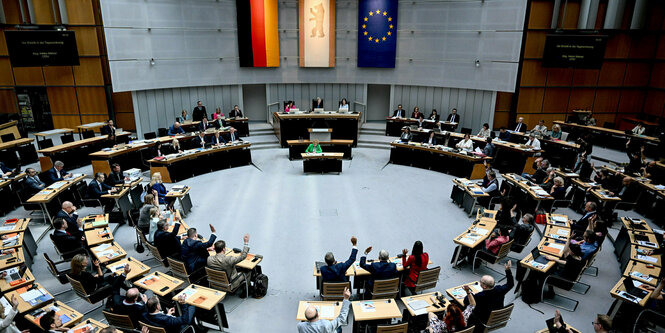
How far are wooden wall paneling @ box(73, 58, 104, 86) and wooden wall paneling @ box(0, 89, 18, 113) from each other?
10.0 feet

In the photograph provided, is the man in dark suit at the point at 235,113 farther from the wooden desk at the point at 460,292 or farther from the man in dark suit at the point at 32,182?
the wooden desk at the point at 460,292

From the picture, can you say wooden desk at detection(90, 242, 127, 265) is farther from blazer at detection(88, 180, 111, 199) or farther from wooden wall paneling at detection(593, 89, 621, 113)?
wooden wall paneling at detection(593, 89, 621, 113)

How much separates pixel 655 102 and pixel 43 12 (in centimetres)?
2641

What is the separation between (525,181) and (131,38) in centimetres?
1528

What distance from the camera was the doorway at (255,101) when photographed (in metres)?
20.0

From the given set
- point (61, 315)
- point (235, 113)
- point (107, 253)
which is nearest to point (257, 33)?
point (235, 113)

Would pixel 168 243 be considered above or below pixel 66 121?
below

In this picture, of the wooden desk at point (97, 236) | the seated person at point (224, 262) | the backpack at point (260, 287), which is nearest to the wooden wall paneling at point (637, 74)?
the backpack at point (260, 287)

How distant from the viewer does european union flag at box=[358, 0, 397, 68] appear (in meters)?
17.9

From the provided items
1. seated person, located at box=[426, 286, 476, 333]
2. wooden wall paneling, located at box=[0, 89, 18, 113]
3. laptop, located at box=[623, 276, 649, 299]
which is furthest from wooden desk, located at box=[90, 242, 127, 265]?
wooden wall paneling, located at box=[0, 89, 18, 113]

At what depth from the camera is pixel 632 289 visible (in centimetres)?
612

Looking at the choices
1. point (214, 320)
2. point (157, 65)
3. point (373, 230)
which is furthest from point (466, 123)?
point (214, 320)

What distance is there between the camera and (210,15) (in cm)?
1712

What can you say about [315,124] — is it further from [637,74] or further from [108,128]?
[637,74]
